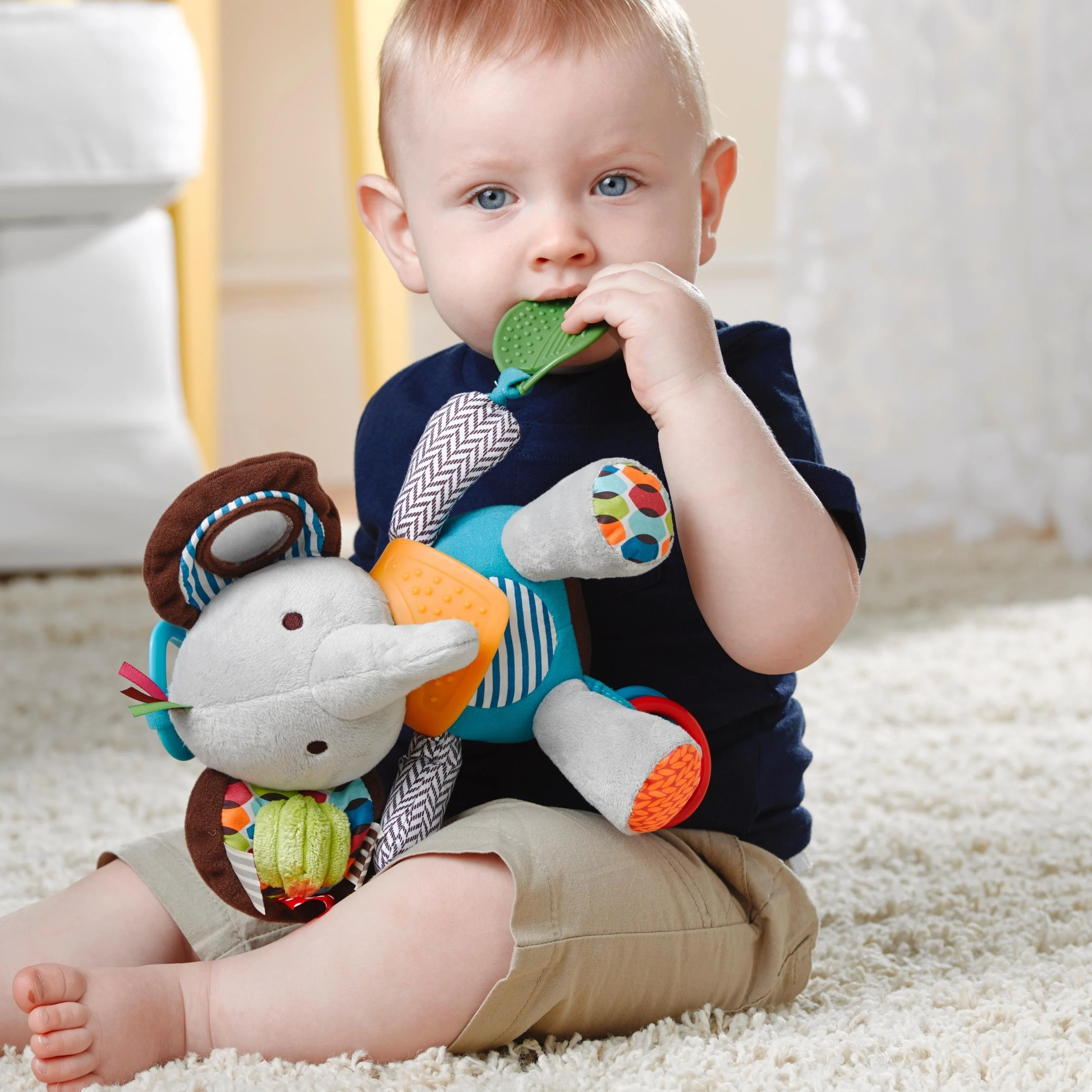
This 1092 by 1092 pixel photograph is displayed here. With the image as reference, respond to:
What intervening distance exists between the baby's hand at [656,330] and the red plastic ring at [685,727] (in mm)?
123

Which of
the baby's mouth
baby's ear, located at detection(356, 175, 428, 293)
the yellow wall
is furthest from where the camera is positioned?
the yellow wall

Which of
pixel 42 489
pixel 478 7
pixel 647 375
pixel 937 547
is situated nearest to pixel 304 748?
pixel 647 375

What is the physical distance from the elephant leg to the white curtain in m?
1.31

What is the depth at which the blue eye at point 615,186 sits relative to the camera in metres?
0.62

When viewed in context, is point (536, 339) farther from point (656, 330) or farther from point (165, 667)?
point (165, 667)

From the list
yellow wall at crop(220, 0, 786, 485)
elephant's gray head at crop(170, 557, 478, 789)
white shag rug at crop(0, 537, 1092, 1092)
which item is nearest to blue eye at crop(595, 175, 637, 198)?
elephant's gray head at crop(170, 557, 478, 789)

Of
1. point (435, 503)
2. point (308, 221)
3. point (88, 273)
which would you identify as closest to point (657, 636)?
point (435, 503)

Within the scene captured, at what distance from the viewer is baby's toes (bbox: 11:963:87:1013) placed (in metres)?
0.52

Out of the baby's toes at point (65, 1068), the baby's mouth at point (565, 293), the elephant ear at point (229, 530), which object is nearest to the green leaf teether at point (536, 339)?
the baby's mouth at point (565, 293)

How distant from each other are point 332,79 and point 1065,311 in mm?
1460

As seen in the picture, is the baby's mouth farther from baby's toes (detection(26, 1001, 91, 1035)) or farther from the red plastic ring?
baby's toes (detection(26, 1001, 91, 1035))

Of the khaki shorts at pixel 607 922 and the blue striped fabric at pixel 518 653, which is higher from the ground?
the blue striped fabric at pixel 518 653

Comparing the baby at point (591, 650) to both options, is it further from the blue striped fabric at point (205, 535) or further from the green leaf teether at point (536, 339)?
the blue striped fabric at point (205, 535)

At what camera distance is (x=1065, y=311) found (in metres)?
1.71
